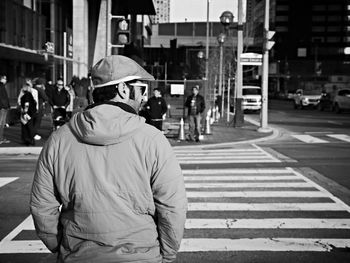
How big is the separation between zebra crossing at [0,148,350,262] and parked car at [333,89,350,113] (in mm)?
30021

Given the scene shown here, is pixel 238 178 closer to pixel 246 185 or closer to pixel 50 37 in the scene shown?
pixel 246 185

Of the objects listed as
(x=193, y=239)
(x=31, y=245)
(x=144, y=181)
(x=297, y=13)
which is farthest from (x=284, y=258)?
(x=297, y=13)

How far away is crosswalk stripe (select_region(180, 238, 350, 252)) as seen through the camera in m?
5.86

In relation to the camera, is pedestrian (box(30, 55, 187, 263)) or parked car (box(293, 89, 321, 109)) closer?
pedestrian (box(30, 55, 187, 263))

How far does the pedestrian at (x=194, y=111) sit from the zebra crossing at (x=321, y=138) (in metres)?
3.87

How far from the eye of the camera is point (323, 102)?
45.4 metres

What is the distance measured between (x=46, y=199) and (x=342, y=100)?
130ft

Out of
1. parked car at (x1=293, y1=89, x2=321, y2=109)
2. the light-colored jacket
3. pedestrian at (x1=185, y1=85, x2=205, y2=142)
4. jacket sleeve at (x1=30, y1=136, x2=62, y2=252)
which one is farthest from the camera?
parked car at (x1=293, y1=89, x2=321, y2=109)

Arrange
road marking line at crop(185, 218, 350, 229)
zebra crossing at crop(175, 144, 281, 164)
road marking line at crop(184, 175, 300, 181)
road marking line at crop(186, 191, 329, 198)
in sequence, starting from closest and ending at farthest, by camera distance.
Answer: road marking line at crop(185, 218, 350, 229) → road marking line at crop(186, 191, 329, 198) → road marking line at crop(184, 175, 300, 181) → zebra crossing at crop(175, 144, 281, 164)

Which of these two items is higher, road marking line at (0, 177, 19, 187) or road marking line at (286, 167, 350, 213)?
road marking line at (286, 167, 350, 213)

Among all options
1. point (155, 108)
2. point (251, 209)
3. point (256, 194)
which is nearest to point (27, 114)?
point (155, 108)

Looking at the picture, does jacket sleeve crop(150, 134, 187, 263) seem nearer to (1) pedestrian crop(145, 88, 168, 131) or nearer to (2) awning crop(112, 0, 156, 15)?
(1) pedestrian crop(145, 88, 168, 131)

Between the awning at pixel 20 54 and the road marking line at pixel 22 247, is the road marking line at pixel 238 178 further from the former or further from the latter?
the awning at pixel 20 54

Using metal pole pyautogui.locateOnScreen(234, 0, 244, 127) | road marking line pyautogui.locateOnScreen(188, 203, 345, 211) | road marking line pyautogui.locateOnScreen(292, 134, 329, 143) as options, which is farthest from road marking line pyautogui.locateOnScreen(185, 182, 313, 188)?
metal pole pyautogui.locateOnScreen(234, 0, 244, 127)
